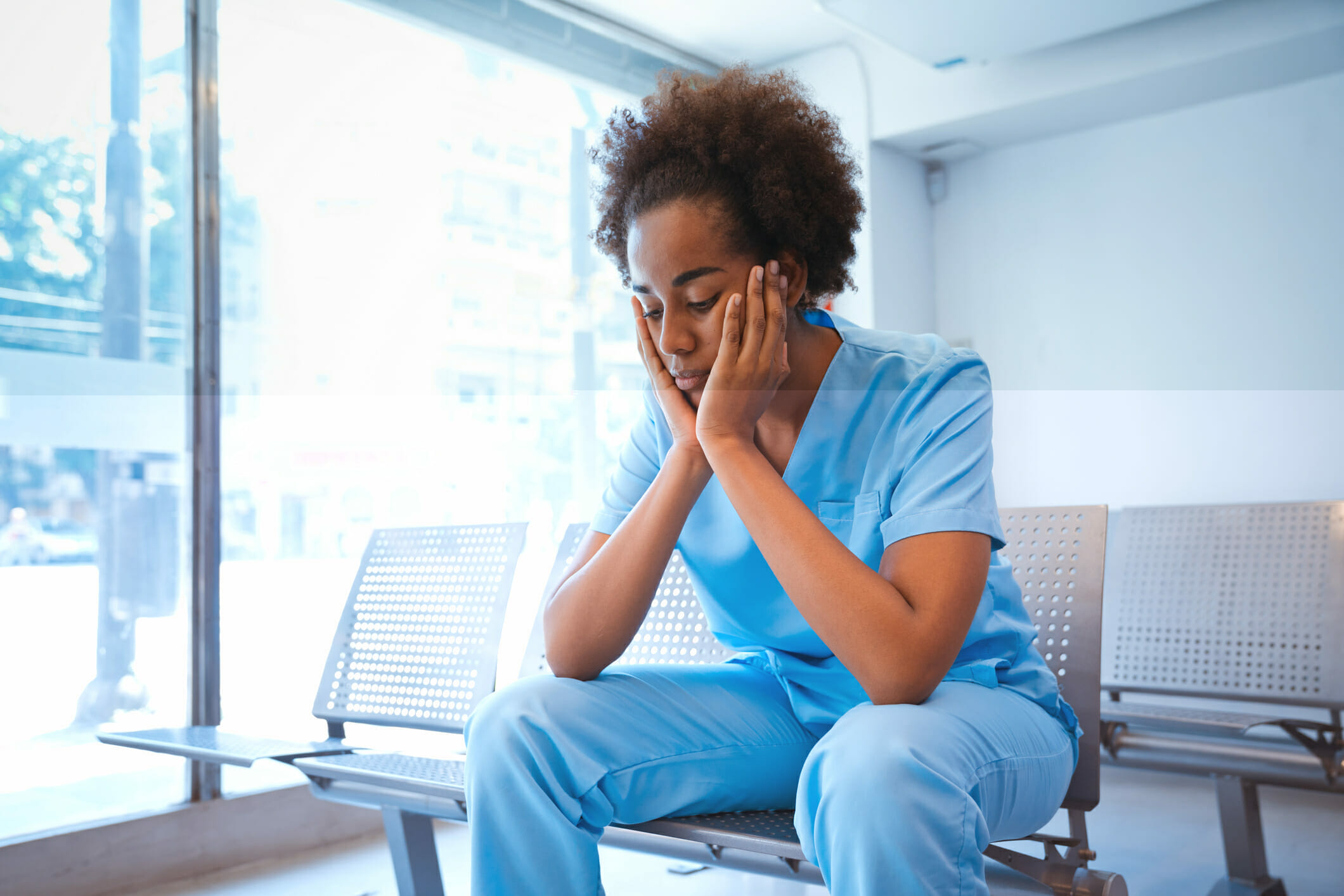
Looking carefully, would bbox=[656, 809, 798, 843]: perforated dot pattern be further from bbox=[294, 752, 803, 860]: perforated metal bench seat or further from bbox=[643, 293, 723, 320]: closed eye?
bbox=[643, 293, 723, 320]: closed eye

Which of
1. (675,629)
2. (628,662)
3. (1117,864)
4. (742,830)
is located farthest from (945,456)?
(1117,864)

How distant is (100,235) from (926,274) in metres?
2.89

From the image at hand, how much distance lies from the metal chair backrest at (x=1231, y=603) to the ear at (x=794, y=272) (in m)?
1.42

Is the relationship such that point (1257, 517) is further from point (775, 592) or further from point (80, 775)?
point (80, 775)

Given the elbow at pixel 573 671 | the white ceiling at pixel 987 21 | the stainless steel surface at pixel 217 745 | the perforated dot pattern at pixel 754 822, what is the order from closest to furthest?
the perforated dot pattern at pixel 754 822, the elbow at pixel 573 671, the stainless steel surface at pixel 217 745, the white ceiling at pixel 987 21

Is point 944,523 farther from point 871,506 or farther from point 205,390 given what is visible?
point 205,390

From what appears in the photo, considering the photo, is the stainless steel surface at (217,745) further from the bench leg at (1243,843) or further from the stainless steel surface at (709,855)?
the bench leg at (1243,843)

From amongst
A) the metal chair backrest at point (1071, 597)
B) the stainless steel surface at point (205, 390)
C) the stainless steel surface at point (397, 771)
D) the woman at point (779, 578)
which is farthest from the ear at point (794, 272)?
the stainless steel surface at point (205, 390)

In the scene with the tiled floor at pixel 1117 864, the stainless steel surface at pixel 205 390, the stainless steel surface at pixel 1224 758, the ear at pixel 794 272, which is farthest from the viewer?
the stainless steel surface at pixel 205 390

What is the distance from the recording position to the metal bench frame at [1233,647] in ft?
6.41

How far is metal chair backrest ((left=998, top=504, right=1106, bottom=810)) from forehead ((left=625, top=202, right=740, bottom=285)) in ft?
1.87

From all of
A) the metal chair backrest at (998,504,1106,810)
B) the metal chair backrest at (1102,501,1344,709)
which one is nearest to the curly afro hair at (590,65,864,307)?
the metal chair backrest at (998,504,1106,810)

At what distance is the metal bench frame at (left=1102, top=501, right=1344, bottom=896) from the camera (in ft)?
6.41

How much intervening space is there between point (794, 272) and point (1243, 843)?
1.60 m
